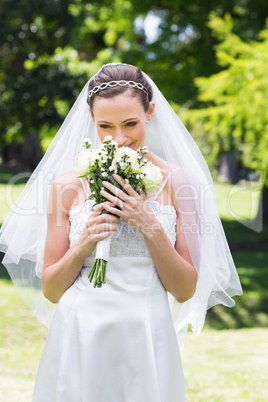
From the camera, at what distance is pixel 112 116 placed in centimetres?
235

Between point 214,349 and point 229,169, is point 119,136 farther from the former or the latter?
point 229,169

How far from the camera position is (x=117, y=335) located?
7.69 ft

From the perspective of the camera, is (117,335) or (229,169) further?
(229,169)

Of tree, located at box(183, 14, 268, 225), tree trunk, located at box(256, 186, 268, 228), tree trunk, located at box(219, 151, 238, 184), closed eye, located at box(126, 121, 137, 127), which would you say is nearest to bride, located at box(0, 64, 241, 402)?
closed eye, located at box(126, 121, 137, 127)

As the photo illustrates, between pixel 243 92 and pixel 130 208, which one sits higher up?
pixel 243 92

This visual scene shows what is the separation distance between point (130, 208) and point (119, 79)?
0.68 meters

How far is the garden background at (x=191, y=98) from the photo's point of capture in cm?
631

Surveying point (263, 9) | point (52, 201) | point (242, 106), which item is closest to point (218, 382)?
point (52, 201)

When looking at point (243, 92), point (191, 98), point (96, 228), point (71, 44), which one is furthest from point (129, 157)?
point (71, 44)

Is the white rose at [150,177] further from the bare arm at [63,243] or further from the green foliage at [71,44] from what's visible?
the green foliage at [71,44]

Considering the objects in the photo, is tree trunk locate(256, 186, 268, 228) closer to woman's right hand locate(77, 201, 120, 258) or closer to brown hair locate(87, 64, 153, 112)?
brown hair locate(87, 64, 153, 112)

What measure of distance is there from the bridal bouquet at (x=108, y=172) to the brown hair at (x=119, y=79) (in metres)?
0.26

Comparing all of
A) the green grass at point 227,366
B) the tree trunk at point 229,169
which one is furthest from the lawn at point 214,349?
the tree trunk at point 229,169

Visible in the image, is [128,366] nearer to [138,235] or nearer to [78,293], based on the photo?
[78,293]
